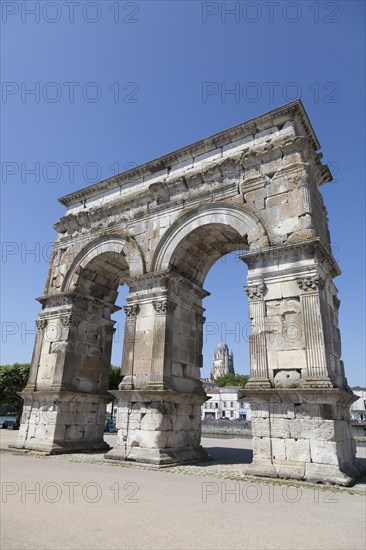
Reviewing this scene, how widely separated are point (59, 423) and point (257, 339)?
8266 mm

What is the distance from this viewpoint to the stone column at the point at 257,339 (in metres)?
10.1

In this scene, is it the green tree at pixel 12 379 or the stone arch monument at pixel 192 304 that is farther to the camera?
the green tree at pixel 12 379

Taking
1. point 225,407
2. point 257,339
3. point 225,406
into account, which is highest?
point 257,339

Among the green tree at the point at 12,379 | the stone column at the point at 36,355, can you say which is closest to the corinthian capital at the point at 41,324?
the stone column at the point at 36,355

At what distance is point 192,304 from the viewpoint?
14.4 meters

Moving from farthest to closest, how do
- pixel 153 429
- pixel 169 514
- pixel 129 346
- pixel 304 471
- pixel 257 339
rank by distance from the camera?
pixel 129 346
pixel 153 429
pixel 257 339
pixel 304 471
pixel 169 514

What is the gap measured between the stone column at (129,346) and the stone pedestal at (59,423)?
305 cm

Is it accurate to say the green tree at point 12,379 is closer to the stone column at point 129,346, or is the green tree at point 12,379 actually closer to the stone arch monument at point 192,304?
the stone arch monument at point 192,304

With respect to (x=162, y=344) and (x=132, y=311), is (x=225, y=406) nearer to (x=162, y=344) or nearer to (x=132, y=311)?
(x=132, y=311)

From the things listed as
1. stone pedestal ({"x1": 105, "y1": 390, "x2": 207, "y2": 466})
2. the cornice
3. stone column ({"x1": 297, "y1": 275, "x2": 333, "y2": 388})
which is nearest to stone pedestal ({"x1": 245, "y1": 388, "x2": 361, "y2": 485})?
stone column ({"x1": 297, "y1": 275, "x2": 333, "y2": 388})

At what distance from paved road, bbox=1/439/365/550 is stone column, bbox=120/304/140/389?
12.1 ft

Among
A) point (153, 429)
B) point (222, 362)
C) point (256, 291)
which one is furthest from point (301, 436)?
point (222, 362)

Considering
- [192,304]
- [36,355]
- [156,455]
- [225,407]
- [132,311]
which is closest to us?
[156,455]

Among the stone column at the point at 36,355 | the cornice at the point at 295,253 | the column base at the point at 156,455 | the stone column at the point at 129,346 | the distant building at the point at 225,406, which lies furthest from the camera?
the distant building at the point at 225,406
